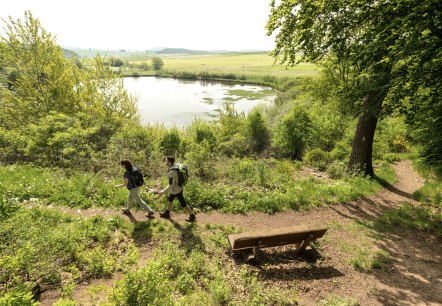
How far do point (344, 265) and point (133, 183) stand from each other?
603cm

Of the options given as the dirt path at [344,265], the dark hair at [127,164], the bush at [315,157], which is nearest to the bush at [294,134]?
the bush at [315,157]

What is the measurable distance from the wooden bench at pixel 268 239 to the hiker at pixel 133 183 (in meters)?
3.06

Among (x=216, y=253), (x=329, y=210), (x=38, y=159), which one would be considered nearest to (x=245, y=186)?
(x=329, y=210)

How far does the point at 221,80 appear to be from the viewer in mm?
100750

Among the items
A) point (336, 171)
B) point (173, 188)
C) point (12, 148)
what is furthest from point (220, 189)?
point (12, 148)

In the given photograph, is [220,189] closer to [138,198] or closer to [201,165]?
[201,165]

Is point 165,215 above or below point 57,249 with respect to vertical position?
below

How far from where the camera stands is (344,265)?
6.41 m

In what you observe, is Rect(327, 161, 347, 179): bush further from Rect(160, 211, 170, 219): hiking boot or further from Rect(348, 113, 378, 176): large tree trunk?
Rect(160, 211, 170, 219): hiking boot

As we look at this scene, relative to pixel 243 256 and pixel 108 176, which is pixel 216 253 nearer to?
pixel 243 256

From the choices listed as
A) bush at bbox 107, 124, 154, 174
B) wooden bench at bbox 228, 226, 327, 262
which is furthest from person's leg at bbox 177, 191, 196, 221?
bush at bbox 107, 124, 154, 174

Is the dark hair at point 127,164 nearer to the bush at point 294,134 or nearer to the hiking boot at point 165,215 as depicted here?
the hiking boot at point 165,215

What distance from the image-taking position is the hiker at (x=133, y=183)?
303 inches

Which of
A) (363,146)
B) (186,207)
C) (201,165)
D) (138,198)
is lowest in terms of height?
(201,165)
